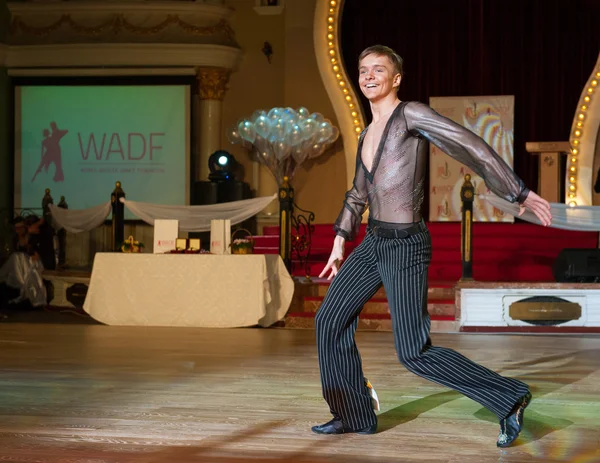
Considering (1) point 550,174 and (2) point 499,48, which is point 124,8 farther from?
(1) point 550,174

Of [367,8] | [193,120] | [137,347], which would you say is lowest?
[137,347]

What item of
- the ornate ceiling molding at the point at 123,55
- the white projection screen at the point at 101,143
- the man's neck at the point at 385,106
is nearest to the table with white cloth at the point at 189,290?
the man's neck at the point at 385,106

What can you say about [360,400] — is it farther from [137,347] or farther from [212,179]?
[212,179]

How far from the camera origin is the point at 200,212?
32.5 feet

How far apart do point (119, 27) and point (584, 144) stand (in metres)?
6.32

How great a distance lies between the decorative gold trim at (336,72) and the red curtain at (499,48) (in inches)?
12.7

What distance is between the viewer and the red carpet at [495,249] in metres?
10.2

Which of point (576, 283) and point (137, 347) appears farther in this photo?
point (576, 283)

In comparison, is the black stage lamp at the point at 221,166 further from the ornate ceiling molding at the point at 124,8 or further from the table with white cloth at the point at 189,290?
the table with white cloth at the point at 189,290

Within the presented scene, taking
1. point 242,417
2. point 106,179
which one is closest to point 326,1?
point 106,179

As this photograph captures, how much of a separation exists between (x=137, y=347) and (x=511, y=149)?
695 centimetres

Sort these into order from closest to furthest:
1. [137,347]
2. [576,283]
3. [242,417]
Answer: [242,417] < [137,347] < [576,283]

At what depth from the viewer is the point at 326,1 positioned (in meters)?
12.7

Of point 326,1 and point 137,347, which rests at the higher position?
point 326,1
